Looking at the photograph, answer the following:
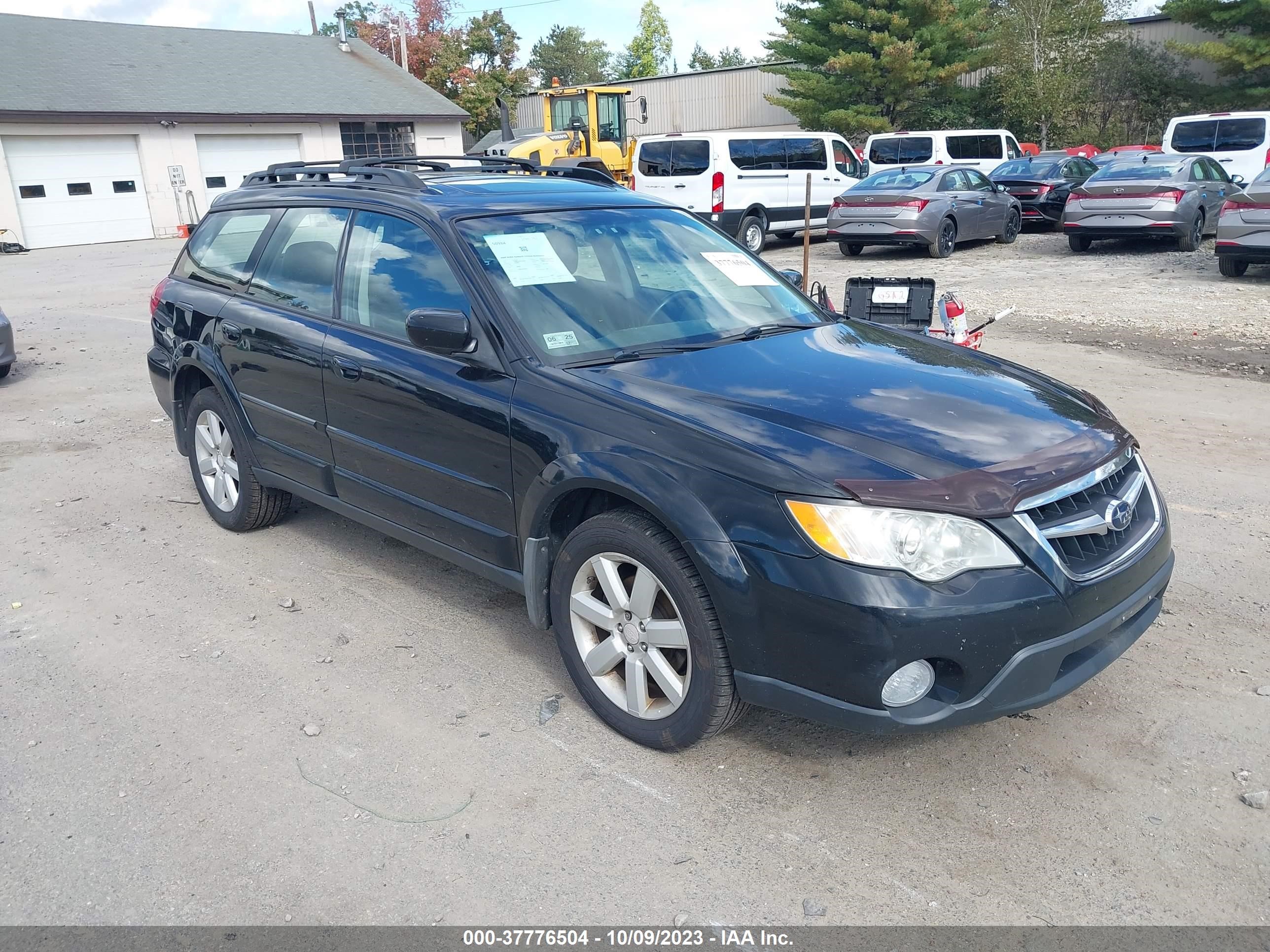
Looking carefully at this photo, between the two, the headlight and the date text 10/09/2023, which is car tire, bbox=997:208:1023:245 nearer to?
the headlight

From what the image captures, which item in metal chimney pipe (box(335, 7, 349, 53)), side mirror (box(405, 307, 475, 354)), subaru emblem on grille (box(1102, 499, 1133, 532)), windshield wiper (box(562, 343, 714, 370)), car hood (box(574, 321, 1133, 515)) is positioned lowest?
subaru emblem on grille (box(1102, 499, 1133, 532))

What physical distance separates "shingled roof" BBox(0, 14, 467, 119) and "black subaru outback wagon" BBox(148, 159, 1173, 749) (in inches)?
1029

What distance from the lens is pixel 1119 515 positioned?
123 inches

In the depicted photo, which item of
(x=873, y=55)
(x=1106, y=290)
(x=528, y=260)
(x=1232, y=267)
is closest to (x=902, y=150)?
(x=1232, y=267)

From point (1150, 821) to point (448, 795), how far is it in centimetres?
208

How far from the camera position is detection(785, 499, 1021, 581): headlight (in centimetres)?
279

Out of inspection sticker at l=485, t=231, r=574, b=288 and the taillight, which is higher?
inspection sticker at l=485, t=231, r=574, b=288

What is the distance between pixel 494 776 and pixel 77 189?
96.2 ft

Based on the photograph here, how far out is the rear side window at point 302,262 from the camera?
14.9ft

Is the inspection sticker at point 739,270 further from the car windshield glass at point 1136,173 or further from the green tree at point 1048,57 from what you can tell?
A: the green tree at point 1048,57

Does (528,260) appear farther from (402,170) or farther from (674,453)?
(402,170)

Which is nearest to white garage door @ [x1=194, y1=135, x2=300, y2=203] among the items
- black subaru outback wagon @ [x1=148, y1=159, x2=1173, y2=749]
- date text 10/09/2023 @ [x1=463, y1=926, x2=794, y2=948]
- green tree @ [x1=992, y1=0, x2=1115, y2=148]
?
green tree @ [x1=992, y1=0, x2=1115, y2=148]

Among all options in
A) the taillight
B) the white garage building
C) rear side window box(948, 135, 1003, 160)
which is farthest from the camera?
the white garage building

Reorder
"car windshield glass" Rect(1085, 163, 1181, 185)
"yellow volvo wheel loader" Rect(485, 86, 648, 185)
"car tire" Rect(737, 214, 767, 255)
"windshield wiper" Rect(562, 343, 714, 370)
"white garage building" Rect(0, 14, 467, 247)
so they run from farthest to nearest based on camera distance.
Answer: "white garage building" Rect(0, 14, 467, 247)
"yellow volvo wheel loader" Rect(485, 86, 648, 185)
"car tire" Rect(737, 214, 767, 255)
"car windshield glass" Rect(1085, 163, 1181, 185)
"windshield wiper" Rect(562, 343, 714, 370)
